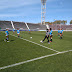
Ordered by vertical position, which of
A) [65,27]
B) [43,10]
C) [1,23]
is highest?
[43,10]

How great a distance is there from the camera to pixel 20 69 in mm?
5133

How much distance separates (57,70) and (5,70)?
9.08ft

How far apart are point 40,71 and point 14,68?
148cm

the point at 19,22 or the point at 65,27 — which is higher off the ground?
the point at 19,22

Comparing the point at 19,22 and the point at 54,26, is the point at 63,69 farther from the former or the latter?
the point at 54,26

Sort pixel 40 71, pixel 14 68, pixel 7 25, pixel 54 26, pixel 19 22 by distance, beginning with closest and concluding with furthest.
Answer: pixel 40 71 < pixel 14 68 < pixel 7 25 < pixel 19 22 < pixel 54 26

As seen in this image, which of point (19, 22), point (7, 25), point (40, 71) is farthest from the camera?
point (19, 22)

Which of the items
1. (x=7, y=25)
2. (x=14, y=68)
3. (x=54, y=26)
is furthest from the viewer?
(x=54, y=26)

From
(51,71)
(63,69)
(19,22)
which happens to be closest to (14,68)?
(51,71)

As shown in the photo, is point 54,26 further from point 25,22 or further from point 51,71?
point 51,71

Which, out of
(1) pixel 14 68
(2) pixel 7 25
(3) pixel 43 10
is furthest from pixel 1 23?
(1) pixel 14 68

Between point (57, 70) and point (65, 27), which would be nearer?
point (57, 70)

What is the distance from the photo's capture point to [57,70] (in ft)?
16.4

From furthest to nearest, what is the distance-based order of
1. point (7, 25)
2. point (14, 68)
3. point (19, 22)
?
point (19, 22) → point (7, 25) → point (14, 68)
